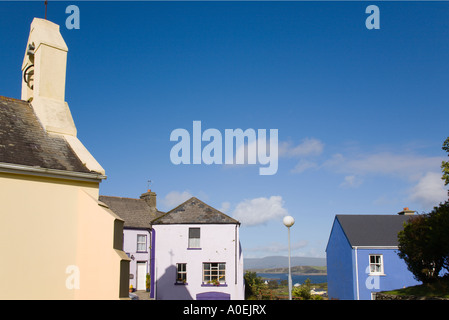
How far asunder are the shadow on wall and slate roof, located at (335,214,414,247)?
1446 cm

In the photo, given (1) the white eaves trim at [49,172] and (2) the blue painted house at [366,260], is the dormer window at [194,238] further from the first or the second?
(1) the white eaves trim at [49,172]

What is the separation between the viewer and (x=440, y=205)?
2336 cm

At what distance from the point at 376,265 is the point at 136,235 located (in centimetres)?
2285

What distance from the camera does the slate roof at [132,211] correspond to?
41281 mm

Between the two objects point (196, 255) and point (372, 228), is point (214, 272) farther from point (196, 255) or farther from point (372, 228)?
point (372, 228)

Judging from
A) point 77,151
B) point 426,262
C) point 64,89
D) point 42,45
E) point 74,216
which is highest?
point 42,45

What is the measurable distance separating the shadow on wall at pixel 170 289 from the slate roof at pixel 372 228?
1446cm

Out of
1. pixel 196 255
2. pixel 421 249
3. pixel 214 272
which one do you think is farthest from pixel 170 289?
pixel 421 249

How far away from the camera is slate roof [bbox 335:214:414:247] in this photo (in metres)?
34.0

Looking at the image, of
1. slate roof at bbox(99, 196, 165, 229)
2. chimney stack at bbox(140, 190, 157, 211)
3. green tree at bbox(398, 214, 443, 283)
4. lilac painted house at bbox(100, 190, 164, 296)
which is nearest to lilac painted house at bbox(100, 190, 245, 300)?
lilac painted house at bbox(100, 190, 164, 296)

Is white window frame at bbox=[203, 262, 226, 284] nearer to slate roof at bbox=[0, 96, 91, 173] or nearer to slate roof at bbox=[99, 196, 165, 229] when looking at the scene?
slate roof at bbox=[99, 196, 165, 229]
